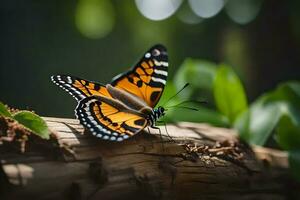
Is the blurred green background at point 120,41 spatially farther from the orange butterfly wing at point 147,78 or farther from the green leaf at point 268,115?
the orange butterfly wing at point 147,78

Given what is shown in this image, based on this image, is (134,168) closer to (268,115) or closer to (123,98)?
(123,98)

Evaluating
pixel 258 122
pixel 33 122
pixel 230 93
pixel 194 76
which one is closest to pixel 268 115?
pixel 258 122

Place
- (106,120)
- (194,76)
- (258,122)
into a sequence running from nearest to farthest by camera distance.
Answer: (106,120)
(258,122)
(194,76)

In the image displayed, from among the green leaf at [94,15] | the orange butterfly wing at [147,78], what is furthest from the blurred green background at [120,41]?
the orange butterfly wing at [147,78]

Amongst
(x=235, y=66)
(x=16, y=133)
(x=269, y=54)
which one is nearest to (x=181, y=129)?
(x=16, y=133)

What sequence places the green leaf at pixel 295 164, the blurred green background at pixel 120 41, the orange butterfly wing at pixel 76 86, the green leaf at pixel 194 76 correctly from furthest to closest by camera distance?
the blurred green background at pixel 120 41 → the green leaf at pixel 194 76 → the green leaf at pixel 295 164 → the orange butterfly wing at pixel 76 86

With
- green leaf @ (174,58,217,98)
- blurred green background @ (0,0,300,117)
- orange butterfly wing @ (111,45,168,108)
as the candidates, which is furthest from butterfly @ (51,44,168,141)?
blurred green background @ (0,0,300,117)

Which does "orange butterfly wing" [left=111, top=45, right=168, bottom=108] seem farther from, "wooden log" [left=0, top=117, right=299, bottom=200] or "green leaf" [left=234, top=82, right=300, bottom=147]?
"green leaf" [left=234, top=82, right=300, bottom=147]
